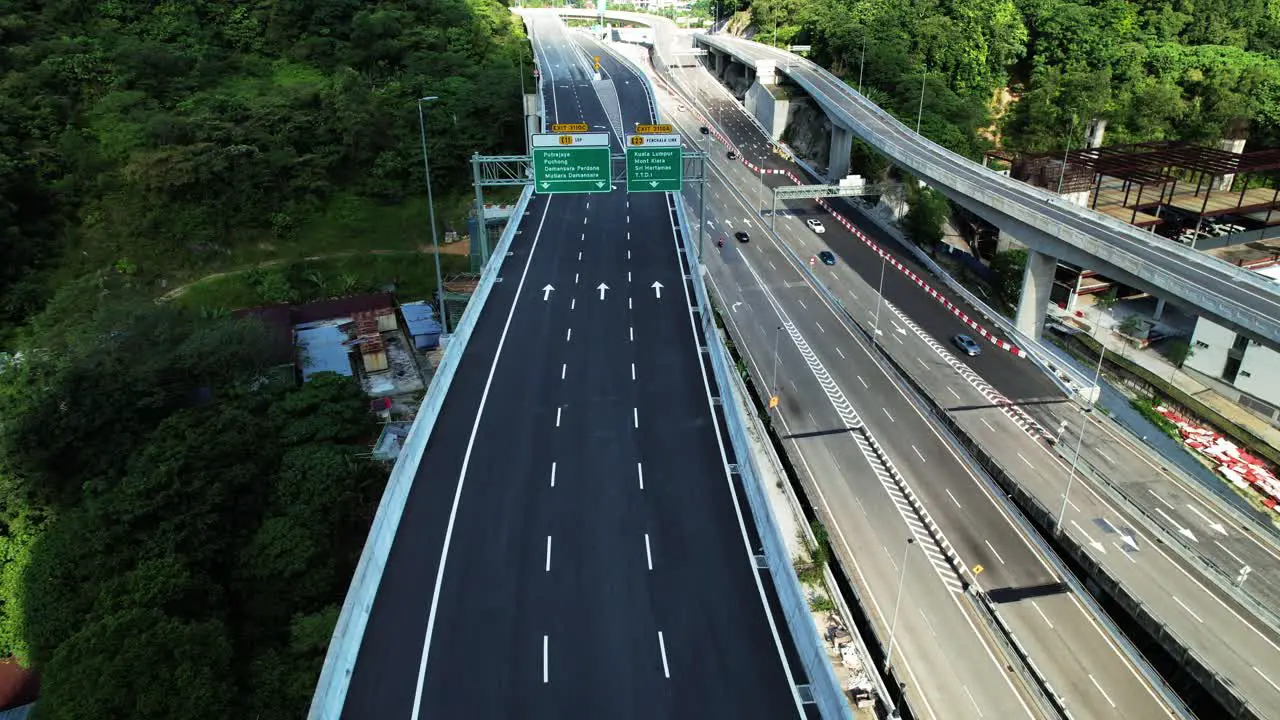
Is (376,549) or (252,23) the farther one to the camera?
(252,23)

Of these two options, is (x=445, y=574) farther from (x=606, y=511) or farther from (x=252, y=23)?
(x=252, y=23)

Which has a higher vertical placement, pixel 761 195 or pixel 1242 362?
pixel 761 195

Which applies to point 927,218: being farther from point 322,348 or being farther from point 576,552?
point 576,552

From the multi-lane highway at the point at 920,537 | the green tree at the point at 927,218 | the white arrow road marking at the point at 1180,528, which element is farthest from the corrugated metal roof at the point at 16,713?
the green tree at the point at 927,218

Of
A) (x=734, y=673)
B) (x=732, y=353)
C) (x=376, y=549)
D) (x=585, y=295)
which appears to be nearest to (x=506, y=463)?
(x=376, y=549)

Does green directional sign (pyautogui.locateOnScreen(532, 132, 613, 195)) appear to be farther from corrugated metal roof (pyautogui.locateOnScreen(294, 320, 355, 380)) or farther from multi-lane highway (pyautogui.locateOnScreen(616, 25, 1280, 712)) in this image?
multi-lane highway (pyautogui.locateOnScreen(616, 25, 1280, 712))

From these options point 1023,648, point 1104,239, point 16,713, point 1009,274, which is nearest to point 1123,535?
point 1023,648
